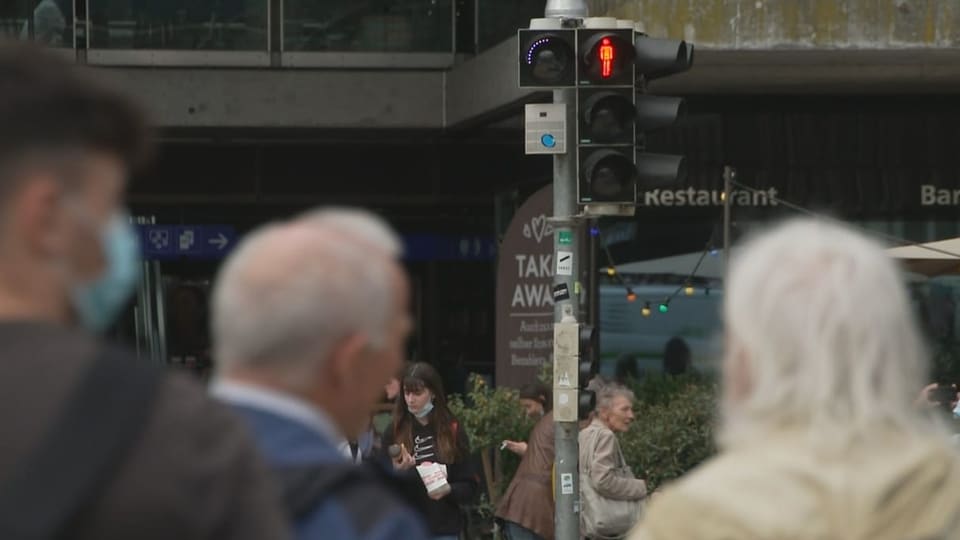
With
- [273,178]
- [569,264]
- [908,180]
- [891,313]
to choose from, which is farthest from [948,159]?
[891,313]

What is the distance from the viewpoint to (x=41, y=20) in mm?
21516

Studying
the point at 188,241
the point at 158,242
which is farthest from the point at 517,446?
the point at 158,242

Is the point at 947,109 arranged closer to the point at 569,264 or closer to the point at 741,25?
the point at 741,25

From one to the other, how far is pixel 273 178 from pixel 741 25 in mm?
8328

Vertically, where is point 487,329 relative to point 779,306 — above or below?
below

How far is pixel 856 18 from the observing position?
1596 cm

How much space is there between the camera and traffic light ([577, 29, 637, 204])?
11.1m

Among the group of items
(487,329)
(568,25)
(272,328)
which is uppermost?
(568,25)

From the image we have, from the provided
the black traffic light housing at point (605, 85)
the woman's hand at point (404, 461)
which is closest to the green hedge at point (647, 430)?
the woman's hand at point (404, 461)

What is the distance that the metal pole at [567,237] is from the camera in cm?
1145

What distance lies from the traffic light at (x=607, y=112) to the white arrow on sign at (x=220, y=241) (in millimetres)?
11895

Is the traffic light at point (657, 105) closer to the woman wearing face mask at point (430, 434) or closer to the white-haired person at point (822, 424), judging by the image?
the woman wearing face mask at point (430, 434)

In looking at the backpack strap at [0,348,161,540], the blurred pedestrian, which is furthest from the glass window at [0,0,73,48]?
the backpack strap at [0,348,161,540]

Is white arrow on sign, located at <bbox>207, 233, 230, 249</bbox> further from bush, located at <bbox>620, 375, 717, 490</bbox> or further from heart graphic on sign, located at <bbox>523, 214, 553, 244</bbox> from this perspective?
bush, located at <bbox>620, 375, 717, 490</bbox>
